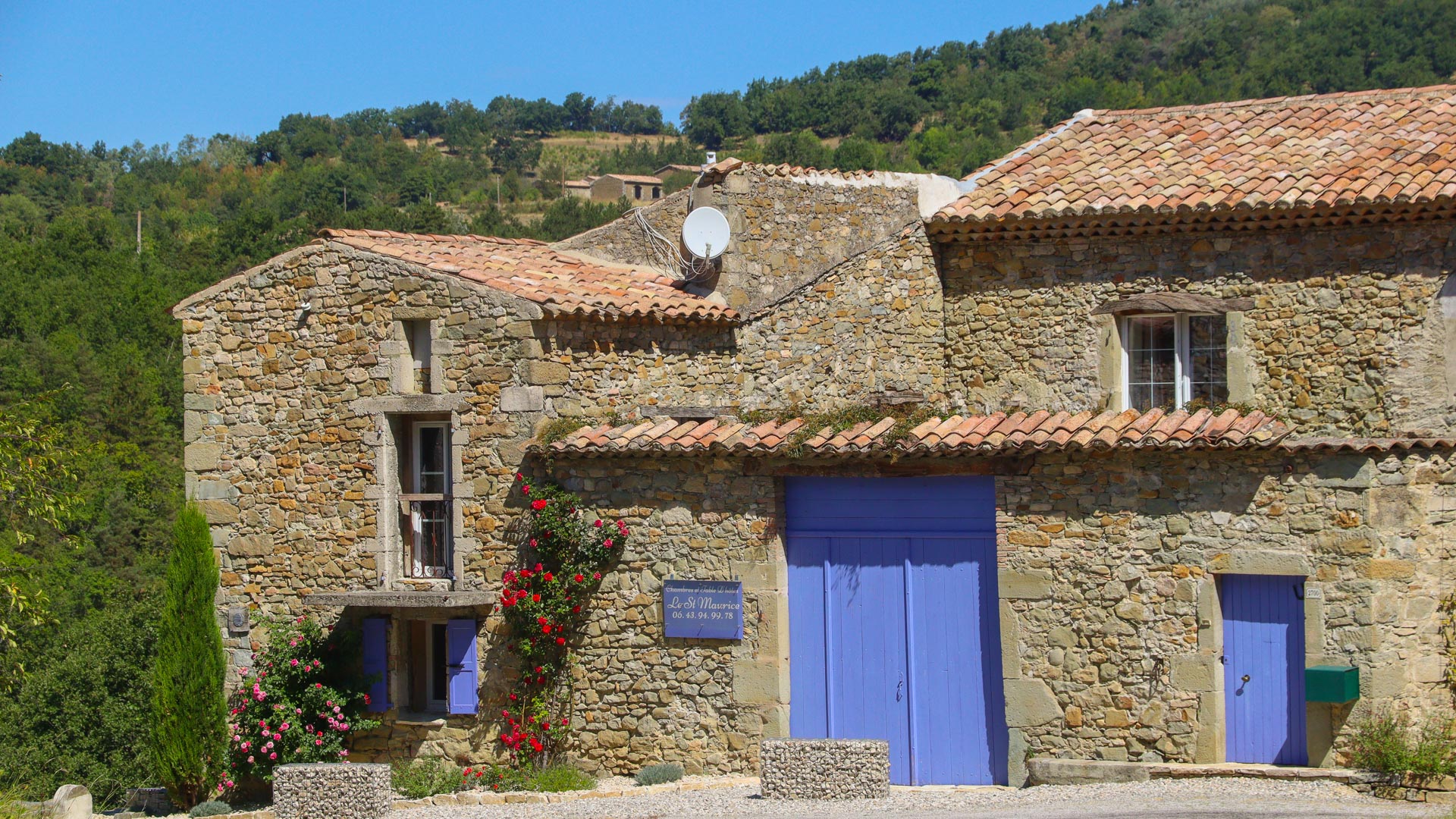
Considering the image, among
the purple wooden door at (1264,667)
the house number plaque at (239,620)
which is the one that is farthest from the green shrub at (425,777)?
the purple wooden door at (1264,667)

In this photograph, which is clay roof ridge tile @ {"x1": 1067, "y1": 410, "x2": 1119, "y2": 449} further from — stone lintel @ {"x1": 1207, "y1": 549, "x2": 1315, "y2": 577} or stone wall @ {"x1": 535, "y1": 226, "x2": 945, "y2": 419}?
stone wall @ {"x1": 535, "y1": 226, "x2": 945, "y2": 419}

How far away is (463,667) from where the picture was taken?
13.7m

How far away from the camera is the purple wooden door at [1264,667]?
11.6 meters

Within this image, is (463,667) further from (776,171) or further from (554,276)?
(776,171)

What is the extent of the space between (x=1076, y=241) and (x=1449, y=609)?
488cm

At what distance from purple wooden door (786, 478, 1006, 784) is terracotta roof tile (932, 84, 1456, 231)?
131 inches

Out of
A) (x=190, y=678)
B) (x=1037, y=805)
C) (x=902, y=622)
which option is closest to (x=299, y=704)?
(x=190, y=678)

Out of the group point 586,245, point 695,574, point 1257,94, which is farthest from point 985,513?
point 1257,94

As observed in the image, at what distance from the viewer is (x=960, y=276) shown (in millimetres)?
14906

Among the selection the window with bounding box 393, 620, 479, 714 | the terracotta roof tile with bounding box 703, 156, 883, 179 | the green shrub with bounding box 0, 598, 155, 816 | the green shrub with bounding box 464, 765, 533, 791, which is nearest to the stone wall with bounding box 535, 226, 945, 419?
the terracotta roof tile with bounding box 703, 156, 883, 179

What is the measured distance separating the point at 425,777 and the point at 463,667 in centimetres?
107

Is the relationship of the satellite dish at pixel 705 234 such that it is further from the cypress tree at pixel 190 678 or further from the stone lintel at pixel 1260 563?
the stone lintel at pixel 1260 563

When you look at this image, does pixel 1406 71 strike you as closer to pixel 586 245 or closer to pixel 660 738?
pixel 586 245

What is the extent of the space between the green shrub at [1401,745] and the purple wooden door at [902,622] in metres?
2.87
